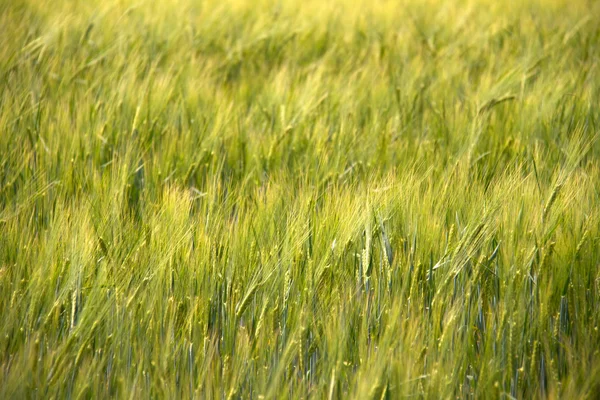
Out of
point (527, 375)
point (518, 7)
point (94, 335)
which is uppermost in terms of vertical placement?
point (518, 7)

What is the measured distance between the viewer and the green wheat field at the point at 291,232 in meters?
1.24

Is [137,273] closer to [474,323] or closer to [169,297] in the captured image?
[169,297]

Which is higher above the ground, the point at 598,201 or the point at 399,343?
the point at 598,201

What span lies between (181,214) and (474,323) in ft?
2.43

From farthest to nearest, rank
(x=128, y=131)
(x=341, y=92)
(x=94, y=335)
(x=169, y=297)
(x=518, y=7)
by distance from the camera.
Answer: (x=518, y=7), (x=341, y=92), (x=128, y=131), (x=169, y=297), (x=94, y=335)

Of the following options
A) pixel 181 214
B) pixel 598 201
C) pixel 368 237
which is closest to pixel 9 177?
pixel 181 214

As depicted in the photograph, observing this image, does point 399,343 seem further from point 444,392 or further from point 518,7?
point 518,7

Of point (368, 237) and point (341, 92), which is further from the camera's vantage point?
point (341, 92)

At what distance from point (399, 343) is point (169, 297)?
498mm

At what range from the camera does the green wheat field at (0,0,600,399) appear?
1240mm

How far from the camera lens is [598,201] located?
167 centimetres

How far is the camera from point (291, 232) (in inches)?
58.7

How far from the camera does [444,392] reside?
3.81 ft

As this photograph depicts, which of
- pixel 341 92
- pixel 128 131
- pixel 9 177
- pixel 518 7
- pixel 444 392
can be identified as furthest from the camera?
pixel 518 7
